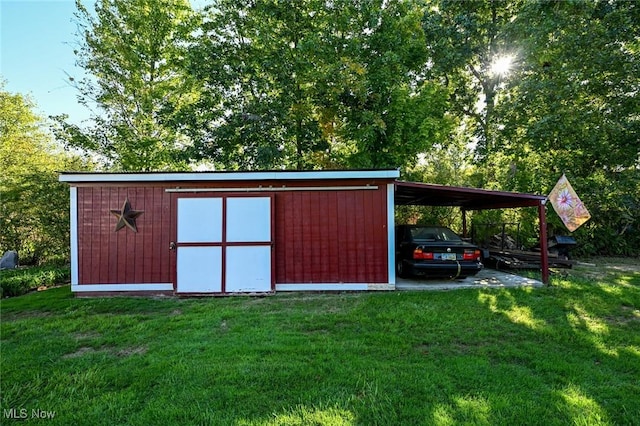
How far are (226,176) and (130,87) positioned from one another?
963 cm

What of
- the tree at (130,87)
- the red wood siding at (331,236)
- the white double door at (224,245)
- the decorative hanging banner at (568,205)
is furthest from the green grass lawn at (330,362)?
the tree at (130,87)

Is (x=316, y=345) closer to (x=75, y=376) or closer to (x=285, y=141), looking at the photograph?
(x=75, y=376)

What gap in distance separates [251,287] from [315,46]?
8.95 meters

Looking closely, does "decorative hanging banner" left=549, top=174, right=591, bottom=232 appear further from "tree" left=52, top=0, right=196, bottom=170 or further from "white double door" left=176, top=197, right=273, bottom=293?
"tree" left=52, top=0, right=196, bottom=170

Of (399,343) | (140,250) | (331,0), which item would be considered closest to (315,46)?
(331,0)

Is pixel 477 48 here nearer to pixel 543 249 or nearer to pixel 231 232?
pixel 543 249

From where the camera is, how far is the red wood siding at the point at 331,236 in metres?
6.71

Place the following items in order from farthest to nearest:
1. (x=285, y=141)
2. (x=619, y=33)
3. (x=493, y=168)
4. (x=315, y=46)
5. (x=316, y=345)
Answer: (x=493, y=168) < (x=285, y=141) < (x=315, y=46) < (x=619, y=33) < (x=316, y=345)

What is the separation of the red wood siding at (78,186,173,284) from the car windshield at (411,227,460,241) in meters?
5.19

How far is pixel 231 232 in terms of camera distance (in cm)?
665

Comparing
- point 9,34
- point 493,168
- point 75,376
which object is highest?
point 9,34

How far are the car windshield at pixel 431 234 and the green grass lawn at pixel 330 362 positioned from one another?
80.1 inches

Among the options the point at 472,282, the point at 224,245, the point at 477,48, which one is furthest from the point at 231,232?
the point at 477,48

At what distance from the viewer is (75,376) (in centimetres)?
309
